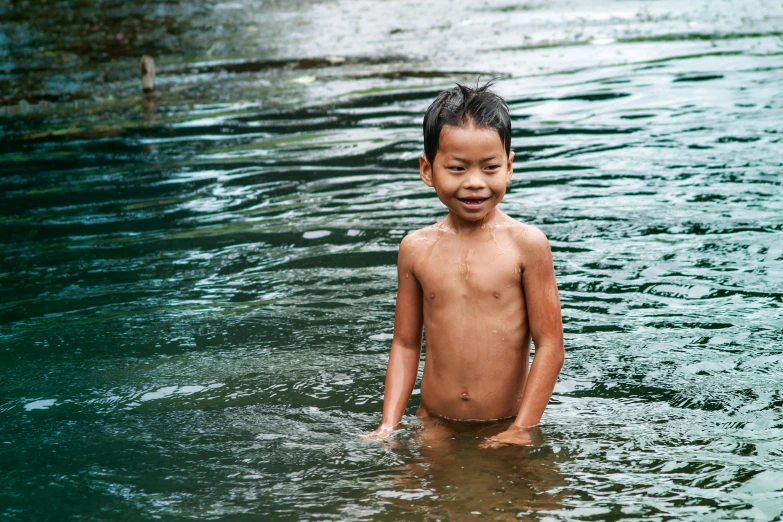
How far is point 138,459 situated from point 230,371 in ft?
3.14

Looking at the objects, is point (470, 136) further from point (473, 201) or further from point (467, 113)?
point (473, 201)

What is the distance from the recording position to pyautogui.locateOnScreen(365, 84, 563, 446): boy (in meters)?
3.44

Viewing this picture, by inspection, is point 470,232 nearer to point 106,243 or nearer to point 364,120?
point 106,243

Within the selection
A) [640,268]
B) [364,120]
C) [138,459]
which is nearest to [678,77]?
[364,120]

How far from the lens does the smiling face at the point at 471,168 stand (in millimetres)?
3396

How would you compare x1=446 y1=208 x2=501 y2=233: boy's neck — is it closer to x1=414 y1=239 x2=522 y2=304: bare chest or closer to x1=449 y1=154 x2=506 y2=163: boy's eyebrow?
x1=414 y1=239 x2=522 y2=304: bare chest

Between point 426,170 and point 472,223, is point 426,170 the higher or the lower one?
the higher one

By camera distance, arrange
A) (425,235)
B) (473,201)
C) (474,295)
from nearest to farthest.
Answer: (473,201) < (474,295) < (425,235)

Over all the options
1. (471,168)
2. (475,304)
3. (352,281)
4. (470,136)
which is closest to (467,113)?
(470,136)

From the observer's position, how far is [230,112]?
10.8 metres

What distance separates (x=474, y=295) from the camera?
362 cm

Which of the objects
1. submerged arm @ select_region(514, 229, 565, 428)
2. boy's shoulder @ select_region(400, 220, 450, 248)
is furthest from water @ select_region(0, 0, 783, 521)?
boy's shoulder @ select_region(400, 220, 450, 248)

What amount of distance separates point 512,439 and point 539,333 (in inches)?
15.8

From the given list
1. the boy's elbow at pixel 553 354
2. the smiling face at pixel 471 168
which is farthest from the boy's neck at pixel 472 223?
the boy's elbow at pixel 553 354
